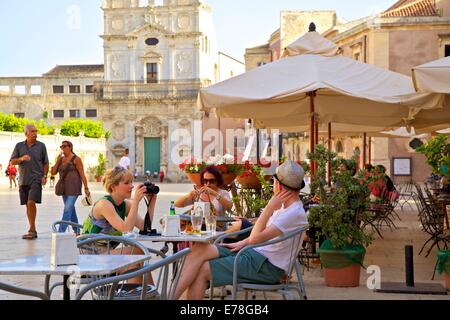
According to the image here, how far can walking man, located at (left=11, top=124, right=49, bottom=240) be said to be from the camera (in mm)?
11266

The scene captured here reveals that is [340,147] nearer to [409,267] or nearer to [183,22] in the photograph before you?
[183,22]

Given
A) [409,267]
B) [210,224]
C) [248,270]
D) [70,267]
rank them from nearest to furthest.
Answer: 1. [70,267]
2. [248,270]
3. [210,224]
4. [409,267]

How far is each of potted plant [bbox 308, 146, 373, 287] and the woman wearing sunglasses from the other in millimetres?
4808

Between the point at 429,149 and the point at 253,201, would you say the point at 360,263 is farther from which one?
the point at 429,149

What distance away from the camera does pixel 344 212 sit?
674 centimetres

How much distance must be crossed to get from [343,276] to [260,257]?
2053 mm

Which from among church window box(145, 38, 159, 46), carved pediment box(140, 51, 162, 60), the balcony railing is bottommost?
the balcony railing

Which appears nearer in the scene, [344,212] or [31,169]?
[344,212]

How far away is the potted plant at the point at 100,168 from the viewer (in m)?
51.4

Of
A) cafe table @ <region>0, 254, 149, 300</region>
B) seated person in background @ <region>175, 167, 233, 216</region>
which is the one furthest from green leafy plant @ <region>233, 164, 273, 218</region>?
cafe table @ <region>0, 254, 149, 300</region>

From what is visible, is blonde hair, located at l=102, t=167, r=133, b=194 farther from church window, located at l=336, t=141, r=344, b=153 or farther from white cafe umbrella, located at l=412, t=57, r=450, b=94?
church window, located at l=336, t=141, r=344, b=153

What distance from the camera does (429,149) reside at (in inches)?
438

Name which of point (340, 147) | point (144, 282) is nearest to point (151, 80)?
point (340, 147)

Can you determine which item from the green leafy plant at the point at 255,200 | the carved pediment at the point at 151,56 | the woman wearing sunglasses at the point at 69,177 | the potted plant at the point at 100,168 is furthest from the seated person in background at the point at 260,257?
the carved pediment at the point at 151,56
